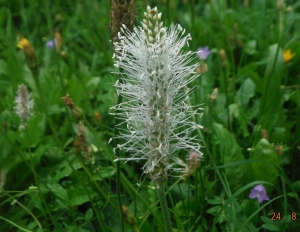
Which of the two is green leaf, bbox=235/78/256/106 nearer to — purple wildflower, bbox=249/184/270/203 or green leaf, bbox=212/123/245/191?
green leaf, bbox=212/123/245/191

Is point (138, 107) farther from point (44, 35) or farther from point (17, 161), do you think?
point (44, 35)

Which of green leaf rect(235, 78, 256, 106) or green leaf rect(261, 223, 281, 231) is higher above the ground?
green leaf rect(235, 78, 256, 106)

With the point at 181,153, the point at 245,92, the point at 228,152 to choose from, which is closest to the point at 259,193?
the point at 228,152

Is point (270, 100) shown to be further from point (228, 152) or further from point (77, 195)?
point (77, 195)

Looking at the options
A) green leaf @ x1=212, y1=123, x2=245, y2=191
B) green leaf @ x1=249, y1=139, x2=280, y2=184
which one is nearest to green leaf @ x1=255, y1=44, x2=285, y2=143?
green leaf @ x1=212, y1=123, x2=245, y2=191

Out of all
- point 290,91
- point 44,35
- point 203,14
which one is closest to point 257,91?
point 290,91

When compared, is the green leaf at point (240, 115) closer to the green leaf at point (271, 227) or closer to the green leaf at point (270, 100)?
the green leaf at point (270, 100)
